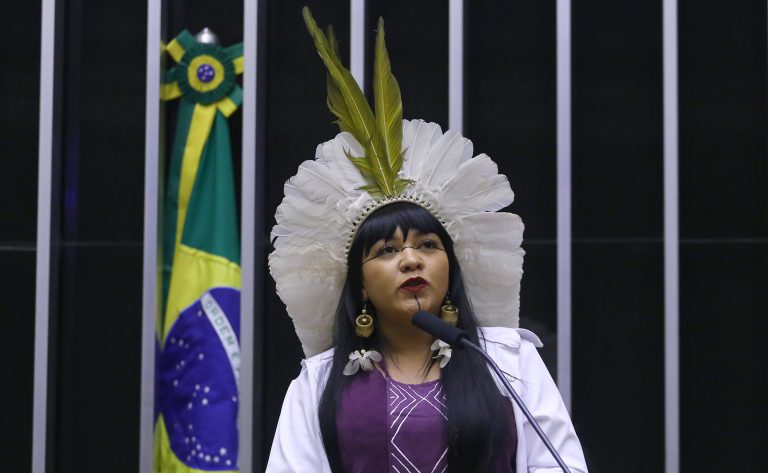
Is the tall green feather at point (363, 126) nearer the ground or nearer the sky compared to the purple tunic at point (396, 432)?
nearer the sky

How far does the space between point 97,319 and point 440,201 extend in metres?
3.06

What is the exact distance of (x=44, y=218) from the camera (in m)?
5.06

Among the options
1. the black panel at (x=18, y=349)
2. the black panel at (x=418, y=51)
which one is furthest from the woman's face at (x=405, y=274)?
the black panel at (x=18, y=349)

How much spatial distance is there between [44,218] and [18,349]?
0.70 metres

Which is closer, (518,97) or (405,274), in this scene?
(405,274)

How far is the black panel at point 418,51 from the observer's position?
5098mm

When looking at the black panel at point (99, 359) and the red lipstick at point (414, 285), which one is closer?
the red lipstick at point (414, 285)

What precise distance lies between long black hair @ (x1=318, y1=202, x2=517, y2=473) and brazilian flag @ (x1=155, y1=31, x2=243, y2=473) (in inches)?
100

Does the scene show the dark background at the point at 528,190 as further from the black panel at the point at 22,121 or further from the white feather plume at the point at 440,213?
the white feather plume at the point at 440,213
